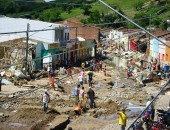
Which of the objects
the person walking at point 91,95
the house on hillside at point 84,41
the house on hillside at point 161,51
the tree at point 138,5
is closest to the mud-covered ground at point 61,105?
the person walking at point 91,95

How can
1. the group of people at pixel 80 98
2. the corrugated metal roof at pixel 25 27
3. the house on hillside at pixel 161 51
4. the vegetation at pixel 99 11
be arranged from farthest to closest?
the vegetation at pixel 99 11
the house on hillside at pixel 161 51
the corrugated metal roof at pixel 25 27
the group of people at pixel 80 98

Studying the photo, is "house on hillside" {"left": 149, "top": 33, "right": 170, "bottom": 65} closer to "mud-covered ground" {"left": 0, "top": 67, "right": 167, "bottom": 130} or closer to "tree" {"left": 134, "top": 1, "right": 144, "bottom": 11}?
"mud-covered ground" {"left": 0, "top": 67, "right": 167, "bottom": 130}

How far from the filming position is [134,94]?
3047 cm

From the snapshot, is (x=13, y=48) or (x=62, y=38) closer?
(x=13, y=48)

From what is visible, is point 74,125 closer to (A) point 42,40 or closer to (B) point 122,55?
(A) point 42,40

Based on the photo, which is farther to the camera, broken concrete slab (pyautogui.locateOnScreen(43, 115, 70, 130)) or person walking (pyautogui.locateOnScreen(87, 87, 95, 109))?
person walking (pyautogui.locateOnScreen(87, 87, 95, 109))

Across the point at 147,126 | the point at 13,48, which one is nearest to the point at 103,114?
the point at 147,126

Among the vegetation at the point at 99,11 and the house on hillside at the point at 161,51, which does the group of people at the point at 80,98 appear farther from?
the vegetation at the point at 99,11

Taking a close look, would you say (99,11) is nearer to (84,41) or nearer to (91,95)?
(84,41)

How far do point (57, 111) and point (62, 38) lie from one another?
Result: 26.0 meters

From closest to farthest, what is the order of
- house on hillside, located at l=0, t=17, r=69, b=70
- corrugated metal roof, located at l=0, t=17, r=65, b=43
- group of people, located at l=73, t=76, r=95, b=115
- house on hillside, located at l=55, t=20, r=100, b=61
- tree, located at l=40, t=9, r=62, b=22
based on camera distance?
group of people, located at l=73, t=76, r=95, b=115, house on hillside, located at l=0, t=17, r=69, b=70, corrugated metal roof, located at l=0, t=17, r=65, b=43, house on hillside, located at l=55, t=20, r=100, b=61, tree, located at l=40, t=9, r=62, b=22

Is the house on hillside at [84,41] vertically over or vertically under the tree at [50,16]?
under

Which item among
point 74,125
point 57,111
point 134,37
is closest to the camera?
point 74,125

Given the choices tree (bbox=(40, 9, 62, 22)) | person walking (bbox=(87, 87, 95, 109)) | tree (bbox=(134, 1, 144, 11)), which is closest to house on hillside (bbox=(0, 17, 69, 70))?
person walking (bbox=(87, 87, 95, 109))
